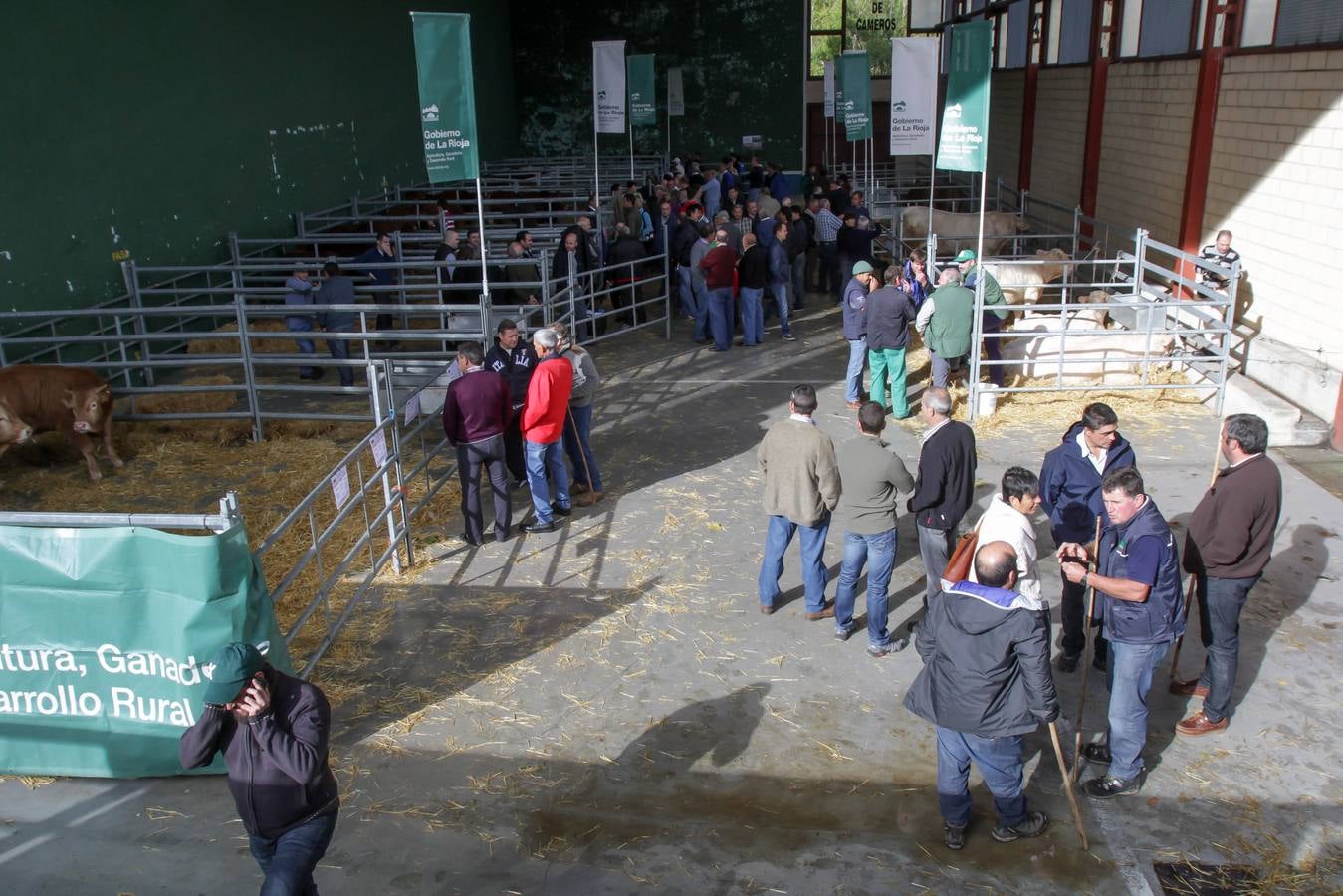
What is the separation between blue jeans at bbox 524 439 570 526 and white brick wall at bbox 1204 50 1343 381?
7.99 meters

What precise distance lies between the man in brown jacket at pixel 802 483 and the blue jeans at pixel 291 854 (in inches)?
151

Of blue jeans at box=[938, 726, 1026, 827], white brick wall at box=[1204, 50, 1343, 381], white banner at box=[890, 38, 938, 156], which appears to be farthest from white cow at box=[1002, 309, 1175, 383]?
blue jeans at box=[938, 726, 1026, 827]

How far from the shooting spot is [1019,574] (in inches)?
218

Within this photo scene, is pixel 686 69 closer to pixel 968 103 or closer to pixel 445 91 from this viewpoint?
pixel 968 103

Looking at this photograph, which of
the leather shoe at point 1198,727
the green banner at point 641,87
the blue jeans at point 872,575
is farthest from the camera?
the green banner at point 641,87

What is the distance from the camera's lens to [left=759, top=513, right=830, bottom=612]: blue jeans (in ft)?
24.3

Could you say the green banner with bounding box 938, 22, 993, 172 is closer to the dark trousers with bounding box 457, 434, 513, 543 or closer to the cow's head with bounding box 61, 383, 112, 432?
the dark trousers with bounding box 457, 434, 513, 543

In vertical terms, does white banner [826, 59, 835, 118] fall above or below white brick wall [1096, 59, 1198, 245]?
above

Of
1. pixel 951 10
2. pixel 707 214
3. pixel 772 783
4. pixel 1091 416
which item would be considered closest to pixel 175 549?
pixel 772 783

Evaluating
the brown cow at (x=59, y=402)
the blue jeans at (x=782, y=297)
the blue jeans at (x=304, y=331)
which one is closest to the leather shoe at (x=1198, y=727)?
the brown cow at (x=59, y=402)

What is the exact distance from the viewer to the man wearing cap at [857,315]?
1184cm

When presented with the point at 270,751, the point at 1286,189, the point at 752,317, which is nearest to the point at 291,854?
the point at 270,751

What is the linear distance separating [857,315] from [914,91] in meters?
5.54

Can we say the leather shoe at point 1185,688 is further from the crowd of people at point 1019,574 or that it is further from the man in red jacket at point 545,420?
the man in red jacket at point 545,420
